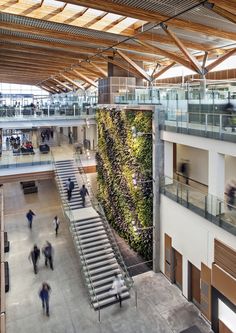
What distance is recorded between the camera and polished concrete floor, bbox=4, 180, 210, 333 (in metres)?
9.69

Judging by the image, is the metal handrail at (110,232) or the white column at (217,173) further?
the metal handrail at (110,232)

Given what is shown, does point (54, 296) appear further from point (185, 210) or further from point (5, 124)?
point (5, 124)

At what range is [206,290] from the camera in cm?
971

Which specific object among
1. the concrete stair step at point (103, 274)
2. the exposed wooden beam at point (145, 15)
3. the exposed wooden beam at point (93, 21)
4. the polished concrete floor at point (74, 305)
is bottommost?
the polished concrete floor at point (74, 305)

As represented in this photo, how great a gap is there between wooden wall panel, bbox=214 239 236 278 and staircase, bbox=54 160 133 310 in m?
3.86

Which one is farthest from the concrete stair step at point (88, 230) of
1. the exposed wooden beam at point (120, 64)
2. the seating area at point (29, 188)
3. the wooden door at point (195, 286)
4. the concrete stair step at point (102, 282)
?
the exposed wooden beam at point (120, 64)

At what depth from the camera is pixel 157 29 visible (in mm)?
15953

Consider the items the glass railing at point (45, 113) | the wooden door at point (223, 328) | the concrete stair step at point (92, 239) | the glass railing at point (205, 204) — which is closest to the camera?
the glass railing at point (205, 204)

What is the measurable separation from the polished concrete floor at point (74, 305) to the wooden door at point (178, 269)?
27cm

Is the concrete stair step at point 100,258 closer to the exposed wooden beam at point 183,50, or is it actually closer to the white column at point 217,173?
the white column at point 217,173

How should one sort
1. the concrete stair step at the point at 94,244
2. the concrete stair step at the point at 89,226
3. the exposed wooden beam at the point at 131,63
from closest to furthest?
the concrete stair step at the point at 94,244, the concrete stair step at the point at 89,226, the exposed wooden beam at the point at 131,63

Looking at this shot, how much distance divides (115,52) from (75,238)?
13764 mm

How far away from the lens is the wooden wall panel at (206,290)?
954cm

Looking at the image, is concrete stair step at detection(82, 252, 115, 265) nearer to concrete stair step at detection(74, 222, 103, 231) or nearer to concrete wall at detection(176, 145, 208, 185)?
concrete stair step at detection(74, 222, 103, 231)
